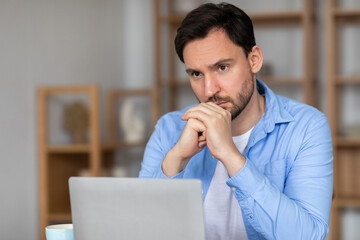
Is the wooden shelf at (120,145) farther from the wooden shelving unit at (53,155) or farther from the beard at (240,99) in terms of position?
the beard at (240,99)

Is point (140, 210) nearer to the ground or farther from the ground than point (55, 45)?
nearer to the ground

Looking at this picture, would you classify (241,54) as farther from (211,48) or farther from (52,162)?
(52,162)

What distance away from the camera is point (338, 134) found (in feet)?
12.1

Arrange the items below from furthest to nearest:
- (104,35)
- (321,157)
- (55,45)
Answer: (104,35)
(55,45)
(321,157)

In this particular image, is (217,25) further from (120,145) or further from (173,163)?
(120,145)

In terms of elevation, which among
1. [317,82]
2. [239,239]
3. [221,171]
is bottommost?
[239,239]

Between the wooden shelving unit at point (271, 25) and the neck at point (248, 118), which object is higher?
the wooden shelving unit at point (271, 25)

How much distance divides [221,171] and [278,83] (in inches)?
83.5

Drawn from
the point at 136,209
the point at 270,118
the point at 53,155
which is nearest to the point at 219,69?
the point at 270,118

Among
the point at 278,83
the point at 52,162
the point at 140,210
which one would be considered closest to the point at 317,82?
the point at 278,83

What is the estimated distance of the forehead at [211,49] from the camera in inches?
58.7

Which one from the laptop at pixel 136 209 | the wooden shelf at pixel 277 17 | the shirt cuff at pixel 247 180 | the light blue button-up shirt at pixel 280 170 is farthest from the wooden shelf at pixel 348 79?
the laptop at pixel 136 209

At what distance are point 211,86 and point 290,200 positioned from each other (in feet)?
1.32

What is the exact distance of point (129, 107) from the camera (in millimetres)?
3596
